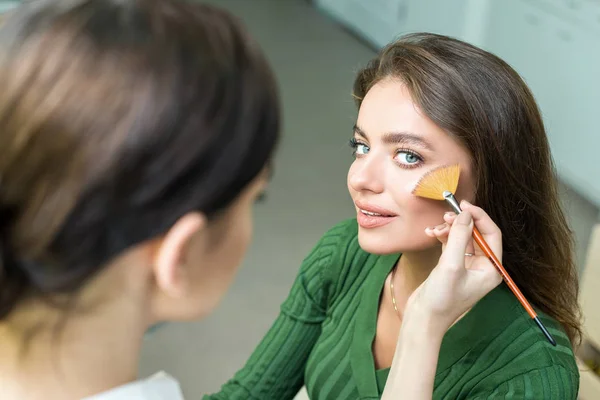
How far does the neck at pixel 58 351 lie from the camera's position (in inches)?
23.4

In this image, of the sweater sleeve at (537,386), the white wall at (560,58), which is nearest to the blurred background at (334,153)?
the white wall at (560,58)

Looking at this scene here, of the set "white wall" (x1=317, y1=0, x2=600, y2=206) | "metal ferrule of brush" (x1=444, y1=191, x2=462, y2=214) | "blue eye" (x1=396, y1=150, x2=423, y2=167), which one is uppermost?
"white wall" (x1=317, y1=0, x2=600, y2=206)

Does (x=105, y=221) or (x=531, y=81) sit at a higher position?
(x=531, y=81)

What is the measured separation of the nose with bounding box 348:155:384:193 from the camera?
1.05 meters

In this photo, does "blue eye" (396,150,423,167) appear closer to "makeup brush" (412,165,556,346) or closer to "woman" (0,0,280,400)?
"makeup brush" (412,165,556,346)

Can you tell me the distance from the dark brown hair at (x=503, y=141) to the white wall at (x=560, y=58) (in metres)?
1.48

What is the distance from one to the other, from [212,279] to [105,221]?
0.46 feet

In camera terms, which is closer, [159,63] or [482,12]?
[159,63]

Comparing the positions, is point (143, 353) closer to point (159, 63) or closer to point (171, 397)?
point (171, 397)

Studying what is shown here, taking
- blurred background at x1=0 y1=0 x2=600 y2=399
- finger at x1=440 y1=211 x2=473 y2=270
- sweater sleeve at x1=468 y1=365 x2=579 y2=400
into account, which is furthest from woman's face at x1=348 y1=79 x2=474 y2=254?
blurred background at x1=0 y1=0 x2=600 y2=399

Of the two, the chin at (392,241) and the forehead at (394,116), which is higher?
the forehead at (394,116)

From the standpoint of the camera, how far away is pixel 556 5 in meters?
2.63

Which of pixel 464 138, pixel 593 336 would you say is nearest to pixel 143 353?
pixel 593 336

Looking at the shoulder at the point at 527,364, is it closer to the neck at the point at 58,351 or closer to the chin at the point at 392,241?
the chin at the point at 392,241
